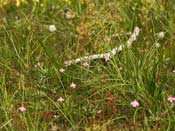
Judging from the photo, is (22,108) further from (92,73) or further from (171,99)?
(171,99)

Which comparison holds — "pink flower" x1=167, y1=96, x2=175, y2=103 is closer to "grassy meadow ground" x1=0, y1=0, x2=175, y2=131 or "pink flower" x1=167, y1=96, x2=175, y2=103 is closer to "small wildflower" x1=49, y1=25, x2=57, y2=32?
"grassy meadow ground" x1=0, y1=0, x2=175, y2=131

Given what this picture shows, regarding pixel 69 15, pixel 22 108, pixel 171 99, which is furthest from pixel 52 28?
pixel 171 99

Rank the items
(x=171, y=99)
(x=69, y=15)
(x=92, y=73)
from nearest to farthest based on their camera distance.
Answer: (x=171, y=99) < (x=92, y=73) < (x=69, y=15)

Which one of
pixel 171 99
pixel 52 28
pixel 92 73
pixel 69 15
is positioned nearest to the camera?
pixel 171 99

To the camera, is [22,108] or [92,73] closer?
[22,108]

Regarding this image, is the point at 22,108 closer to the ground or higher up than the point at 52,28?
closer to the ground

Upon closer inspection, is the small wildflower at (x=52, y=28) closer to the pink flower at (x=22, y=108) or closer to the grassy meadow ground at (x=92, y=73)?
the grassy meadow ground at (x=92, y=73)

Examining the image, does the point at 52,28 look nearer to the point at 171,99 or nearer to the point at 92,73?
the point at 92,73

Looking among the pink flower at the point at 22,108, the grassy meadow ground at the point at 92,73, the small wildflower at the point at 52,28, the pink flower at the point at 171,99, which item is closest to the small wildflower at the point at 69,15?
the grassy meadow ground at the point at 92,73

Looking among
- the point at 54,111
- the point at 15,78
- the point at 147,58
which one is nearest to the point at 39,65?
the point at 15,78
